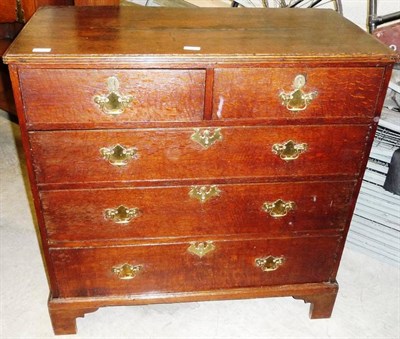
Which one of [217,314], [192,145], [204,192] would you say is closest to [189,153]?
[192,145]

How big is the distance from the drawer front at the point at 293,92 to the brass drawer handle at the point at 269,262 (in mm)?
545

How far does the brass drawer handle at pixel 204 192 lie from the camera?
58.2 inches

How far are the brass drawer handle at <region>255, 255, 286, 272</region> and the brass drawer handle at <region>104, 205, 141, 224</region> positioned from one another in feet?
1.56

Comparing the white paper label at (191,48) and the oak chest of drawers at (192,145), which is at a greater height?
the white paper label at (191,48)

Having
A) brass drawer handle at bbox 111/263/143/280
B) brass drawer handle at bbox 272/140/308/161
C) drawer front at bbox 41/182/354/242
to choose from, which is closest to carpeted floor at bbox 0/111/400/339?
brass drawer handle at bbox 111/263/143/280

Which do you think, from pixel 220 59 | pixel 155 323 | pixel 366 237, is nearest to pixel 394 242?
pixel 366 237

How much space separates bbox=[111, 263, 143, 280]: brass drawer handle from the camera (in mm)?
1610

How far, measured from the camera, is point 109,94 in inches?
50.3

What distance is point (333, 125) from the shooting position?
55.7 inches

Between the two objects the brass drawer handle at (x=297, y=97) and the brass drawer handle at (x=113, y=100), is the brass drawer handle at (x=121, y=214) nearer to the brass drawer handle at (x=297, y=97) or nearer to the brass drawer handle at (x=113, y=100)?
the brass drawer handle at (x=113, y=100)

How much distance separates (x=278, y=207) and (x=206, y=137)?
365 mm

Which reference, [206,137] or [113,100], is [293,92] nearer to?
[206,137]

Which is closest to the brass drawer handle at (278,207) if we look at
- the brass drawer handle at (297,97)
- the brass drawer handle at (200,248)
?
the brass drawer handle at (200,248)

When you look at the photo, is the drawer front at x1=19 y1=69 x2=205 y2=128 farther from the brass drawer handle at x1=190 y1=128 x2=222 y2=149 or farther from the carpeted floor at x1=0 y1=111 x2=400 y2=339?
the carpeted floor at x1=0 y1=111 x2=400 y2=339
